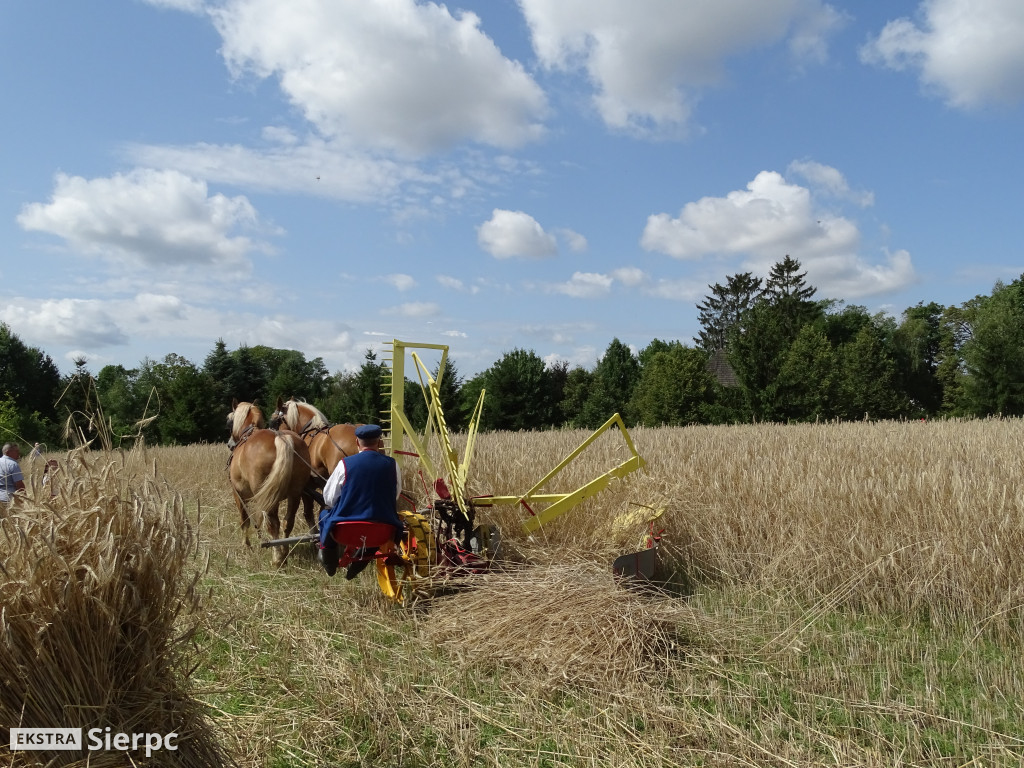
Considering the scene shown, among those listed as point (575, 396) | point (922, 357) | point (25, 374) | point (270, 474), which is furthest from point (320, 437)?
point (922, 357)

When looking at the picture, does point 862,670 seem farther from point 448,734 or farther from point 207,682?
point 207,682

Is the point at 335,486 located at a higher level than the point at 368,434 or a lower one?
lower

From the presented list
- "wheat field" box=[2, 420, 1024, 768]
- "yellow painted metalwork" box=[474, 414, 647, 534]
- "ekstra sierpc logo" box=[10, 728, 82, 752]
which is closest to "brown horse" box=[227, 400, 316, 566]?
"wheat field" box=[2, 420, 1024, 768]

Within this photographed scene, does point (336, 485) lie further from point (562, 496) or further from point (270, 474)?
point (270, 474)

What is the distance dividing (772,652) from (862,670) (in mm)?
489

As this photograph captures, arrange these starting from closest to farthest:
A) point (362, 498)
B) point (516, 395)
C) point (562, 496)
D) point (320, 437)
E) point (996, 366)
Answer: point (362, 498) < point (562, 496) < point (320, 437) < point (996, 366) < point (516, 395)

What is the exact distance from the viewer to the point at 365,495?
5199mm

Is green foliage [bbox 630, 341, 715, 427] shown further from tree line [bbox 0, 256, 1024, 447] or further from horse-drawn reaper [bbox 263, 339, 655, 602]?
horse-drawn reaper [bbox 263, 339, 655, 602]

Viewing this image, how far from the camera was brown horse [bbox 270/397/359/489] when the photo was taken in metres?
8.86

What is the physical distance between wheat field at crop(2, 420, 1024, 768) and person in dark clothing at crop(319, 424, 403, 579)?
0.45 metres

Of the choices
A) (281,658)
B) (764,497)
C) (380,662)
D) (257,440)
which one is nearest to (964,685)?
(764,497)

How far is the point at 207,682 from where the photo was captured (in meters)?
4.02

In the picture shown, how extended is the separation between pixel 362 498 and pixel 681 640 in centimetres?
241

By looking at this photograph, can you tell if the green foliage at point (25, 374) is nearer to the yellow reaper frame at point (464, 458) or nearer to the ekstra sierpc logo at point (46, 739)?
the yellow reaper frame at point (464, 458)
